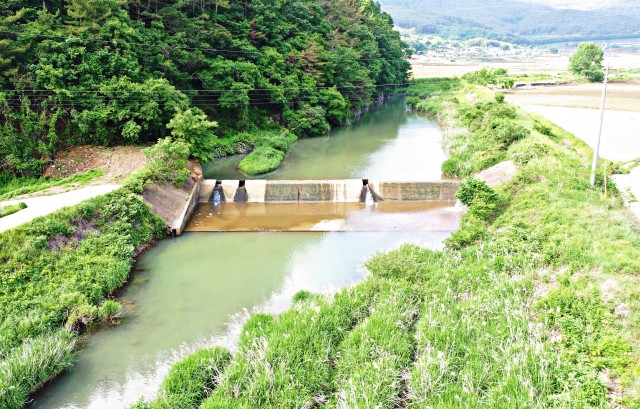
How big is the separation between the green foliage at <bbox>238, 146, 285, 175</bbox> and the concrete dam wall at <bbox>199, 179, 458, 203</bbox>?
3.16 m

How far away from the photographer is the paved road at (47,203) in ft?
43.2

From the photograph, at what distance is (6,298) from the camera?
1013 cm

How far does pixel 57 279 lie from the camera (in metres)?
11.1

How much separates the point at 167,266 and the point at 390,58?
43.0 metres

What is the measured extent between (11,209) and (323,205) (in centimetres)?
1087

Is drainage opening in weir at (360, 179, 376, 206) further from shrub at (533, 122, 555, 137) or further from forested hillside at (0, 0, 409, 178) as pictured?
shrub at (533, 122, 555, 137)

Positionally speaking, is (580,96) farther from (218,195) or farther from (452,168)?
(218,195)

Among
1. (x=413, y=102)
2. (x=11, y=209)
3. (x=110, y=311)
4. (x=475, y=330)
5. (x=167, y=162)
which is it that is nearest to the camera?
(x=475, y=330)

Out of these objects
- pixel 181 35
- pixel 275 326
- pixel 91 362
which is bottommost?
pixel 91 362

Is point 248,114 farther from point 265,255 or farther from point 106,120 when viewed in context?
point 265,255

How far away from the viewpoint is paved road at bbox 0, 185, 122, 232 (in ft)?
43.2

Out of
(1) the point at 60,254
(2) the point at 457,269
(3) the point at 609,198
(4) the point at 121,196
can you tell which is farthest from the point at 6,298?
(3) the point at 609,198

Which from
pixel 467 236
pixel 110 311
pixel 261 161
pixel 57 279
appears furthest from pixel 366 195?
pixel 57 279

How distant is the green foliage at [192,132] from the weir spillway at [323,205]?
1491 mm
